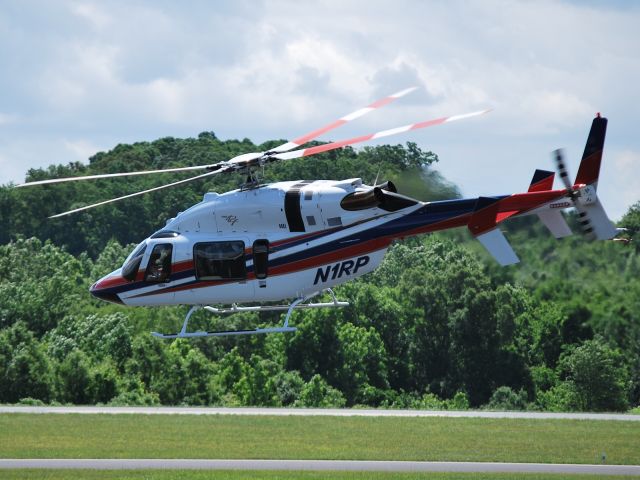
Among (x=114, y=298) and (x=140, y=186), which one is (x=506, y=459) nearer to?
(x=114, y=298)

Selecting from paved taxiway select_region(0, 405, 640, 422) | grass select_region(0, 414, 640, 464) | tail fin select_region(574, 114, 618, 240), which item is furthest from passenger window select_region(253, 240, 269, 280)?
paved taxiway select_region(0, 405, 640, 422)

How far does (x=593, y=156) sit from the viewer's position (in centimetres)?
3155

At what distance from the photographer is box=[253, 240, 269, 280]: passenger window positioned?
31.8 m

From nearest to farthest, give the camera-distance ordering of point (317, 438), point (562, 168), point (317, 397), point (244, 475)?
point (562, 168)
point (244, 475)
point (317, 438)
point (317, 397)

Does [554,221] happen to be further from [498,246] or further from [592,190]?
[498,246]

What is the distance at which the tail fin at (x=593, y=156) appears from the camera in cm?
3144

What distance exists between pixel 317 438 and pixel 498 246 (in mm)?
20274

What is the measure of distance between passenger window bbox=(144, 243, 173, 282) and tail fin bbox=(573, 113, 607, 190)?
10875 millimetres

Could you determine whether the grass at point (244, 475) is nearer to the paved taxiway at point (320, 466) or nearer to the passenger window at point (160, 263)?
the paved taxiway at point (320, 466)

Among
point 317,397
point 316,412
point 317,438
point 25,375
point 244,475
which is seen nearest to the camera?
point 244,475

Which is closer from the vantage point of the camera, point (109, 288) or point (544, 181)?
point (544, 181)

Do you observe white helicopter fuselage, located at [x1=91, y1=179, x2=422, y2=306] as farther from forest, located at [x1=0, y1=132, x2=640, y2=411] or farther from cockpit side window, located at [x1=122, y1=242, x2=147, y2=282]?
forest, located at [x1=0, y1=132, x2=640, y2=411]

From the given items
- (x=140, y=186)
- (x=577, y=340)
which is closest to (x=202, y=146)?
(x=140, y=186)

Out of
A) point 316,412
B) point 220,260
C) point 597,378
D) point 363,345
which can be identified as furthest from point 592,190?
point 363,345
